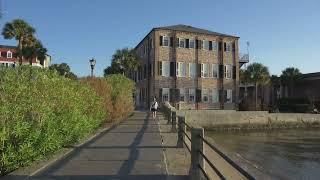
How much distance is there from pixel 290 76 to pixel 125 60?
2522cm

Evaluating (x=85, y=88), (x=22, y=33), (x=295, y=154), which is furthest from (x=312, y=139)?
(x=22, y=33)

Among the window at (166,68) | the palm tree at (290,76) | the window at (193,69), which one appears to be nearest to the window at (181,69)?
the window at (193,69)

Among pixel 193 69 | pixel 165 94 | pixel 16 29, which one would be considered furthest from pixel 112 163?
pixel 16 29

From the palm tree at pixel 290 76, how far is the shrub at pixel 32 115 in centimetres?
5828

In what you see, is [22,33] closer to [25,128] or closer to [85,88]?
[85,88]

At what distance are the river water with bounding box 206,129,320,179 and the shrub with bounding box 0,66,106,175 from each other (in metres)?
5.23

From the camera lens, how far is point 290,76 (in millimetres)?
69125

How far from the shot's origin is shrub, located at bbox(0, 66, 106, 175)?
9.59 m

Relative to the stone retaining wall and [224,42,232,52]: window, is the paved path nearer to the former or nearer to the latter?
the stone retaining wall

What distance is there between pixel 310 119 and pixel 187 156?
41.5m

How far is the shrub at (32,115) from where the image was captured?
9.59m

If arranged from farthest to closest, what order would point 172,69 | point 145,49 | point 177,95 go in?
point 145,49 → point 177,95 → point 172,69

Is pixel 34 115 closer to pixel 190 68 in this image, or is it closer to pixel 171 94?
pixel 171 94

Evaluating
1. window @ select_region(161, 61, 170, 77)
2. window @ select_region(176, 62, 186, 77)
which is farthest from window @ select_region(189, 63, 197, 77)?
window @ select_region(161, 61, 170, 77)
